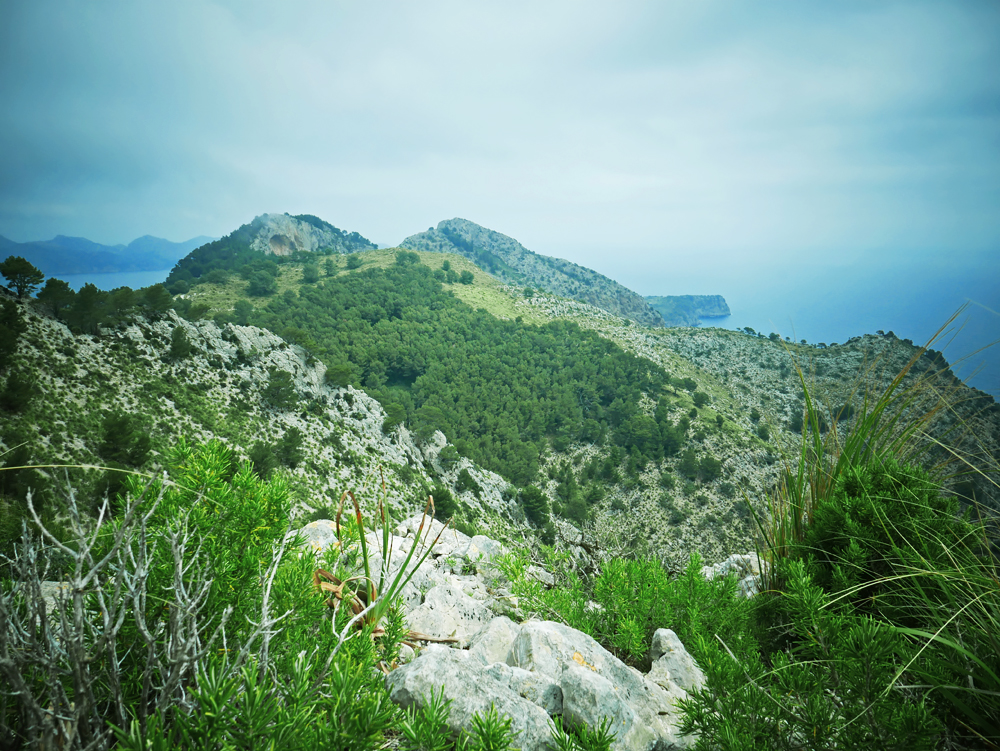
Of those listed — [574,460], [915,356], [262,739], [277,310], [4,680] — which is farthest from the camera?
[277,310]

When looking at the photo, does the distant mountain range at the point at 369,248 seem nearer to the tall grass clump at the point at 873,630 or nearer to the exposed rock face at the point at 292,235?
the exposed rock face at the point at 292,235

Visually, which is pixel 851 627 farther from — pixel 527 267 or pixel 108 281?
pixel 527 267

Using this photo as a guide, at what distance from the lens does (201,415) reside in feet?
77.8

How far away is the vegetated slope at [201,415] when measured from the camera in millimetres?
16141

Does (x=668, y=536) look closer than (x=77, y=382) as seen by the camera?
No

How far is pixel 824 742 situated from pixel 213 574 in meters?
1.94

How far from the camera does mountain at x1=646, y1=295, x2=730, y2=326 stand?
572 ft

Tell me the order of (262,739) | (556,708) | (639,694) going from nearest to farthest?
(262,739), (556,708), (639,694)

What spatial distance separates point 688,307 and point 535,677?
658ft

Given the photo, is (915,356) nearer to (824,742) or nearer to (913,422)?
(913,422)

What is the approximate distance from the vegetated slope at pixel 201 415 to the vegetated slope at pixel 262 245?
38.3 m

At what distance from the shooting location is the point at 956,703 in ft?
3.59

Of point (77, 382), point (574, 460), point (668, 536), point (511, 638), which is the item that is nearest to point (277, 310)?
point (77, 382)

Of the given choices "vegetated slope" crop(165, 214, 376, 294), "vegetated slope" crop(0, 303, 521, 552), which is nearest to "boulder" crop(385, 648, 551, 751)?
"vegetated slope" crop(0, 303, 521, 552)
